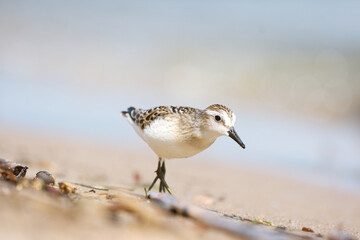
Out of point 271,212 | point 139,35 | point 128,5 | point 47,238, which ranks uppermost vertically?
point 128,5

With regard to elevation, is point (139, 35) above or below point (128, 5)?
below

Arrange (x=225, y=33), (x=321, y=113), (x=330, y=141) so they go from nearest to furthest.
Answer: (x=330, y=141), (x=321, y=113), (x=225, y=33)

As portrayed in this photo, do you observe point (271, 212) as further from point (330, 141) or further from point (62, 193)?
point (330, 141)

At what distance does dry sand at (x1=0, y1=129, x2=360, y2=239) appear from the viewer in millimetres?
2785

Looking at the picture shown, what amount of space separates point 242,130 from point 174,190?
14.3 ft

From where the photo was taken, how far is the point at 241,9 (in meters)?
25.5

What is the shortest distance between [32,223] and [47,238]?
18 cm

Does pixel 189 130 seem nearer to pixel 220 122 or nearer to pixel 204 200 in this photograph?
pixel 220 122

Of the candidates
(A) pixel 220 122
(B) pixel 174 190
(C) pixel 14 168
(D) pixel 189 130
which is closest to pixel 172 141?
(D) pixel 189 130

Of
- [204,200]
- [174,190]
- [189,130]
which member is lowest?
[204,200]

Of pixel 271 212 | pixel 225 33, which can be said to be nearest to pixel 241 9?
pixel 225 33

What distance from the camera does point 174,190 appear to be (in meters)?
5.98

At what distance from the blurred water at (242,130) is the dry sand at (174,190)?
2.10ft

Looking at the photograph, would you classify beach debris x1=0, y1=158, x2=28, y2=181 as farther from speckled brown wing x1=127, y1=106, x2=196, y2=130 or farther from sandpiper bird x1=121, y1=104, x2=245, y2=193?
speckled brown wing x1=127, y1=106, x2=196, y2=130
